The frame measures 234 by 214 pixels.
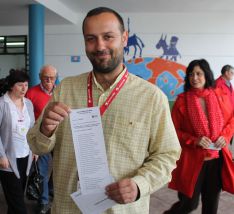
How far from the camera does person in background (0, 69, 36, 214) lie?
2.82m

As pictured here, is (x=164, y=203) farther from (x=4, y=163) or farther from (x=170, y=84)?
(x=170, y=84)

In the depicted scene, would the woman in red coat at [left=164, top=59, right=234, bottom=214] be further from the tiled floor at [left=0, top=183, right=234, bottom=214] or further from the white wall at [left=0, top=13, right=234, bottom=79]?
the white wall at [left=0, top=13, right=234, bottom=79]

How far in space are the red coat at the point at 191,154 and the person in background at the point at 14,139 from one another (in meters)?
1.43

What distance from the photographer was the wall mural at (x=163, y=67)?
353 inches

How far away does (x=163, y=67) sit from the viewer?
9039mm

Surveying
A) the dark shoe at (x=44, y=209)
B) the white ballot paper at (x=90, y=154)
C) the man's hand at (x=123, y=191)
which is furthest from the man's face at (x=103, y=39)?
the dark shoe at (x=44, y=209)

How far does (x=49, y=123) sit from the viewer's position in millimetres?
1105

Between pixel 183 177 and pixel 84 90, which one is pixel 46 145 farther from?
pixel 183 177

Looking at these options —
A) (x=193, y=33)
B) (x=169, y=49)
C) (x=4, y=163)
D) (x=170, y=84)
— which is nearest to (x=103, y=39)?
(x=4, y=163)

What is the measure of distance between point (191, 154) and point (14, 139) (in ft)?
5.40

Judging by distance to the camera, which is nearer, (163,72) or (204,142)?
(204,142)

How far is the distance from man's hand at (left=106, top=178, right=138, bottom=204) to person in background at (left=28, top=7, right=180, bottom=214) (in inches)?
3.7

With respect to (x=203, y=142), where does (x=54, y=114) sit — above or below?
above

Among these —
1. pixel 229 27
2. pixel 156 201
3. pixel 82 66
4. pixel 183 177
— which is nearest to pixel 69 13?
pixel 82 66
